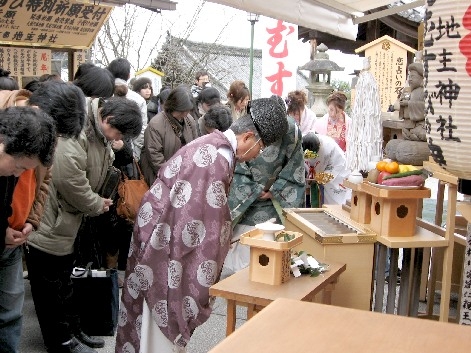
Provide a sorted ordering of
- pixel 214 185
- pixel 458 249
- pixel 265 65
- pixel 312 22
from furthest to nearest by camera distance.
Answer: pixel 265 65 < pixel 312 22 < pixel 458 249 < pixel 214 185

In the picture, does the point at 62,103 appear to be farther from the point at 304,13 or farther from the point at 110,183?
the point at 304,13

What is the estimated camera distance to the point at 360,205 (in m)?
4.67

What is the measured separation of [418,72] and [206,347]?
303cm

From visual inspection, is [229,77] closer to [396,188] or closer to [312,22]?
[312,22]

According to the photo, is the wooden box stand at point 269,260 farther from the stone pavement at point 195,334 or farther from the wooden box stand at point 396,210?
the stone pavement at point 195,334

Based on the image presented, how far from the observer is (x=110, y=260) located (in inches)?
263

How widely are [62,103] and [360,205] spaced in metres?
2.26

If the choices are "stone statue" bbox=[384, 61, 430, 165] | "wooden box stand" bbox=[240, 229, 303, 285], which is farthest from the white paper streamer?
"wooden box stand" bbox=[240, 229, 303, 285]

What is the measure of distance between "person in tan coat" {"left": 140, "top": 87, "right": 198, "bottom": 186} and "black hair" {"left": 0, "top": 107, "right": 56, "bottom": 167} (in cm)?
362

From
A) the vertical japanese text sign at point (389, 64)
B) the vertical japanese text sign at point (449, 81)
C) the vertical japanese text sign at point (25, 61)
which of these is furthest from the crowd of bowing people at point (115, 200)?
the vertical japanese text sign at point (389, 64)

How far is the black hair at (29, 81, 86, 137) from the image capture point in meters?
4.12

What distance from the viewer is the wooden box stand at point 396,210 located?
13.9 feet

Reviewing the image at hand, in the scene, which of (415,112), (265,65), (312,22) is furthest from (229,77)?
(415,112)

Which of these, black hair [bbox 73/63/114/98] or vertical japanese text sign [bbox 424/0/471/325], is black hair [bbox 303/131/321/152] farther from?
vertical japanese text sign [bbox 424/0/471/325]
